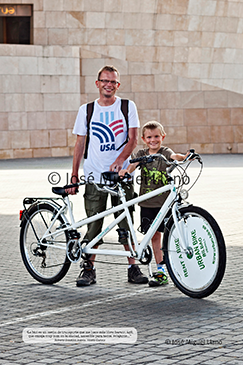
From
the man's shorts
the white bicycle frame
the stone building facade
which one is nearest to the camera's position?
the white bicycle frame

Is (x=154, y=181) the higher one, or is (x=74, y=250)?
(x=154, y=181)

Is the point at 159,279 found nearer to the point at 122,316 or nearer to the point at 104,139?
the point at 122,316

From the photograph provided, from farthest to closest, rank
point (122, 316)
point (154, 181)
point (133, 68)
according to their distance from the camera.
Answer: point (133, 68), point (154, 181), point (122, 316)

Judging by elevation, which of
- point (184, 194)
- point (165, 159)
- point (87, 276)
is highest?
point (165, 159)

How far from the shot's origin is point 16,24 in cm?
2602

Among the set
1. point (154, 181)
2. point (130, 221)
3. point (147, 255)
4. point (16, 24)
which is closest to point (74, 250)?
point (130, 221)

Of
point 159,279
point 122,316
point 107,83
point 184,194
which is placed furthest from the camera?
point 107,83

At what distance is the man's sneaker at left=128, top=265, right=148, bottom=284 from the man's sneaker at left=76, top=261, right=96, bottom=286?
1.12 feet

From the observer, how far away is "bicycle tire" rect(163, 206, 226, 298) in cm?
524

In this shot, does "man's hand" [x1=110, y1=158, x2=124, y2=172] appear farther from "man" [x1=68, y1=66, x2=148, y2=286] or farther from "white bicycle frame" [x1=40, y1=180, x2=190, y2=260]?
"white bicycle frame" [x1=40, y1=180, x2=190, y2=260]

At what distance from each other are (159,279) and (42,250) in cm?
114

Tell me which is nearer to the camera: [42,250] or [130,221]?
[130,221]

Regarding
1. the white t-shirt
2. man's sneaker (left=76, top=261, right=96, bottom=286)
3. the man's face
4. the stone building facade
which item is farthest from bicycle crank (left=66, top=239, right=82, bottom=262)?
the stone building facade

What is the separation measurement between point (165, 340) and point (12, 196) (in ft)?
31.1
